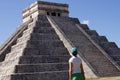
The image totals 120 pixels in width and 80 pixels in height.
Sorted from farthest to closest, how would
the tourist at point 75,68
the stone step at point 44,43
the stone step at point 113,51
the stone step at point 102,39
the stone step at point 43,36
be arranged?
the stone step at point 102,39, the stone step at point 113,51, the stone step at point 43,36, the stone step at point 44,43, the tourist at point 75,68

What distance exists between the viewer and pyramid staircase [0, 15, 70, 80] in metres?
30.1

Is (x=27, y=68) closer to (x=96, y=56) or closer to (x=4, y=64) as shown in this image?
(x=4, y=64)

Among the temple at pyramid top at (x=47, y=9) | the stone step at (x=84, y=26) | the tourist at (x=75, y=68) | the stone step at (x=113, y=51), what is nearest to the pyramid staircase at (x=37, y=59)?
the stone step at (x=113, y=51)

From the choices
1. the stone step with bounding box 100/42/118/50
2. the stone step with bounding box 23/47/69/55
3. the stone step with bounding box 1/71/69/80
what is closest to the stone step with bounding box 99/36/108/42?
the stone step with bounding box 100/42/118/50

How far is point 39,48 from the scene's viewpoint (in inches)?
1334

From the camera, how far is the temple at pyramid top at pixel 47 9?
45.6 meters

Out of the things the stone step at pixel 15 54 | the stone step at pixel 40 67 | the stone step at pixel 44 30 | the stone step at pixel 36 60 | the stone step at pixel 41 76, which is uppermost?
the stone step at pixel 44 30

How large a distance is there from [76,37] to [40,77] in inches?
422

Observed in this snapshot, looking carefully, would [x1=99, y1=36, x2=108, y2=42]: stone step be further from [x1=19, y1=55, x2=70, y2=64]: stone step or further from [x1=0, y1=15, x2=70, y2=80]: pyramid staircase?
[x1=19, y1=55, x2=70, y2=64]: stone step

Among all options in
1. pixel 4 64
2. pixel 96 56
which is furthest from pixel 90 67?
pixel 4 64

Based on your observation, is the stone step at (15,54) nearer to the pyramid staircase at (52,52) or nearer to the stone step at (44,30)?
the pyramid staircase at (52,52)

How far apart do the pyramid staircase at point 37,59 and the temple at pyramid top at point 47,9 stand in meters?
7.46

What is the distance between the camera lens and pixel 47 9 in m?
45.8

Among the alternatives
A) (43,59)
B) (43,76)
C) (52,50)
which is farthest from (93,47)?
(43,76)
